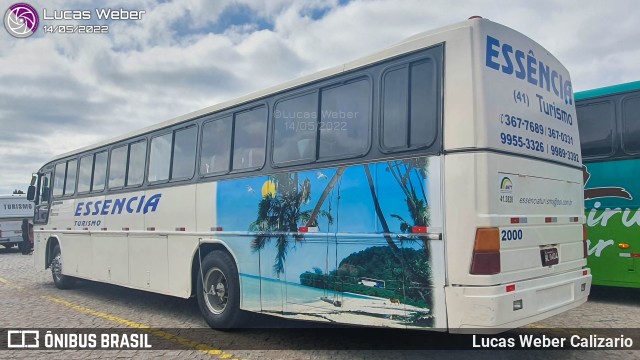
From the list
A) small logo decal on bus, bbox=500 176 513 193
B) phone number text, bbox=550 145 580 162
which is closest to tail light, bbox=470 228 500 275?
small logo decal on bus, bbox=500 176 513 193

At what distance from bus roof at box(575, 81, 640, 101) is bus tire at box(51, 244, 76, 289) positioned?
37.2 feet

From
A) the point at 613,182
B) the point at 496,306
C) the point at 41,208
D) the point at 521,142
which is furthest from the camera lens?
the point at 41,208

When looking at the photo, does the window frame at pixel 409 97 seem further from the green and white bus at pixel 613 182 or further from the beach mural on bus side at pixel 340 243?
the green and white bus at pixel 613 182

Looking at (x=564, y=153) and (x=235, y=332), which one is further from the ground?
(x=564, y=153)

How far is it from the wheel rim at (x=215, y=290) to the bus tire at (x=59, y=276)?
19.3 feet

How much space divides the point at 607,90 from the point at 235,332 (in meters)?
7.35

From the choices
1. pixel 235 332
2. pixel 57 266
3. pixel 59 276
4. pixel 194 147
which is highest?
pixel 194 147

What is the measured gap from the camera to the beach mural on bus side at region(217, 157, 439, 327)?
462 centimetres

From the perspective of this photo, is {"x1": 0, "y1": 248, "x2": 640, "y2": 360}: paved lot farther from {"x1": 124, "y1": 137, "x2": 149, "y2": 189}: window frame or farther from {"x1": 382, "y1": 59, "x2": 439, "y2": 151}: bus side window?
{"x1": 382, "y1": 59, "x2": 439, "y2": 151}: bus side window

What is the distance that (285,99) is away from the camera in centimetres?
621

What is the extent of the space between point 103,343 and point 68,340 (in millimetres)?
526

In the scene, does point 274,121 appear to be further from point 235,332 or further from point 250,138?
point 235,332

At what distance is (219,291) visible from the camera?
698cm

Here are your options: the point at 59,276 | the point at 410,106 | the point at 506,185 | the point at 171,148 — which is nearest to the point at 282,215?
the point at 410,106
